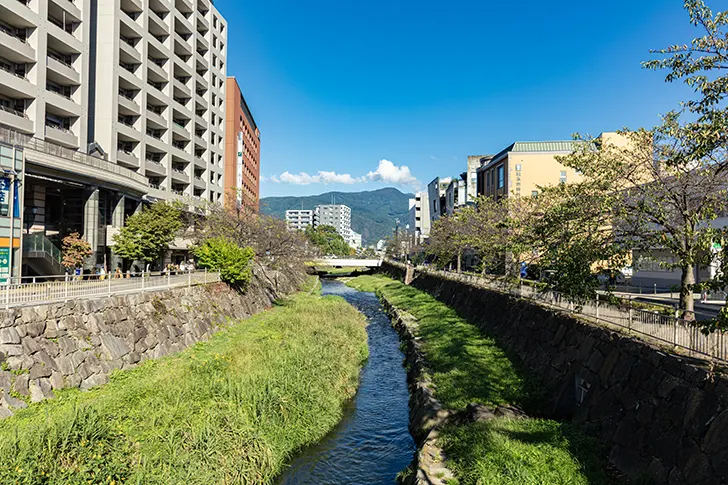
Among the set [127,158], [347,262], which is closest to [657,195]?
[127,158]

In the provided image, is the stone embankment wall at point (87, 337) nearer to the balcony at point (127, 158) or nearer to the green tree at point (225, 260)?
the green tree at point (225, 260)

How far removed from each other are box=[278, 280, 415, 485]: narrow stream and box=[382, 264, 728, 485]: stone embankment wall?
4.93 m

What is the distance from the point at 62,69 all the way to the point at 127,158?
874 centimetres

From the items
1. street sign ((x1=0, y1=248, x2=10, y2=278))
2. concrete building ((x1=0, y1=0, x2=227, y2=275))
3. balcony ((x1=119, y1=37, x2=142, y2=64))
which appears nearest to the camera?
street sign ((x1=0, y1=248, x2=10, y2=278))

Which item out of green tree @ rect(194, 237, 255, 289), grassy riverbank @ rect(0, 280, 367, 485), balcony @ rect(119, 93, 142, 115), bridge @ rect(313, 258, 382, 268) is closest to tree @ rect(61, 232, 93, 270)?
green tree @ rect(194, 237, 255, 289)

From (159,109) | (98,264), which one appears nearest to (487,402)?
(98,264)

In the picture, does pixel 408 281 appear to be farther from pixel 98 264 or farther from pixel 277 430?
pixel 277 430

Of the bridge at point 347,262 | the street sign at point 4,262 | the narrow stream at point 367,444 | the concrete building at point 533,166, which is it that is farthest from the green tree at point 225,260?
the bridge at point 347,262

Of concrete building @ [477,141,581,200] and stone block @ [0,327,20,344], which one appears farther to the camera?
concrete building @ [477,141,581,200]

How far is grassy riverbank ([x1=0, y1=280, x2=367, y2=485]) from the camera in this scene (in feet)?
25.5

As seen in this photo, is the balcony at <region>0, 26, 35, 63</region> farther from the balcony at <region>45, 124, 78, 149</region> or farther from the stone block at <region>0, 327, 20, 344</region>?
the stone block at <region>0, 327, 20, 344</region>

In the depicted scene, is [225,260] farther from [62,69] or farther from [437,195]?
[437,195]

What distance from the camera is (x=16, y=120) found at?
86.5ft

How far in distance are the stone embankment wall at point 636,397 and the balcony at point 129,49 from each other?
40985 mm
